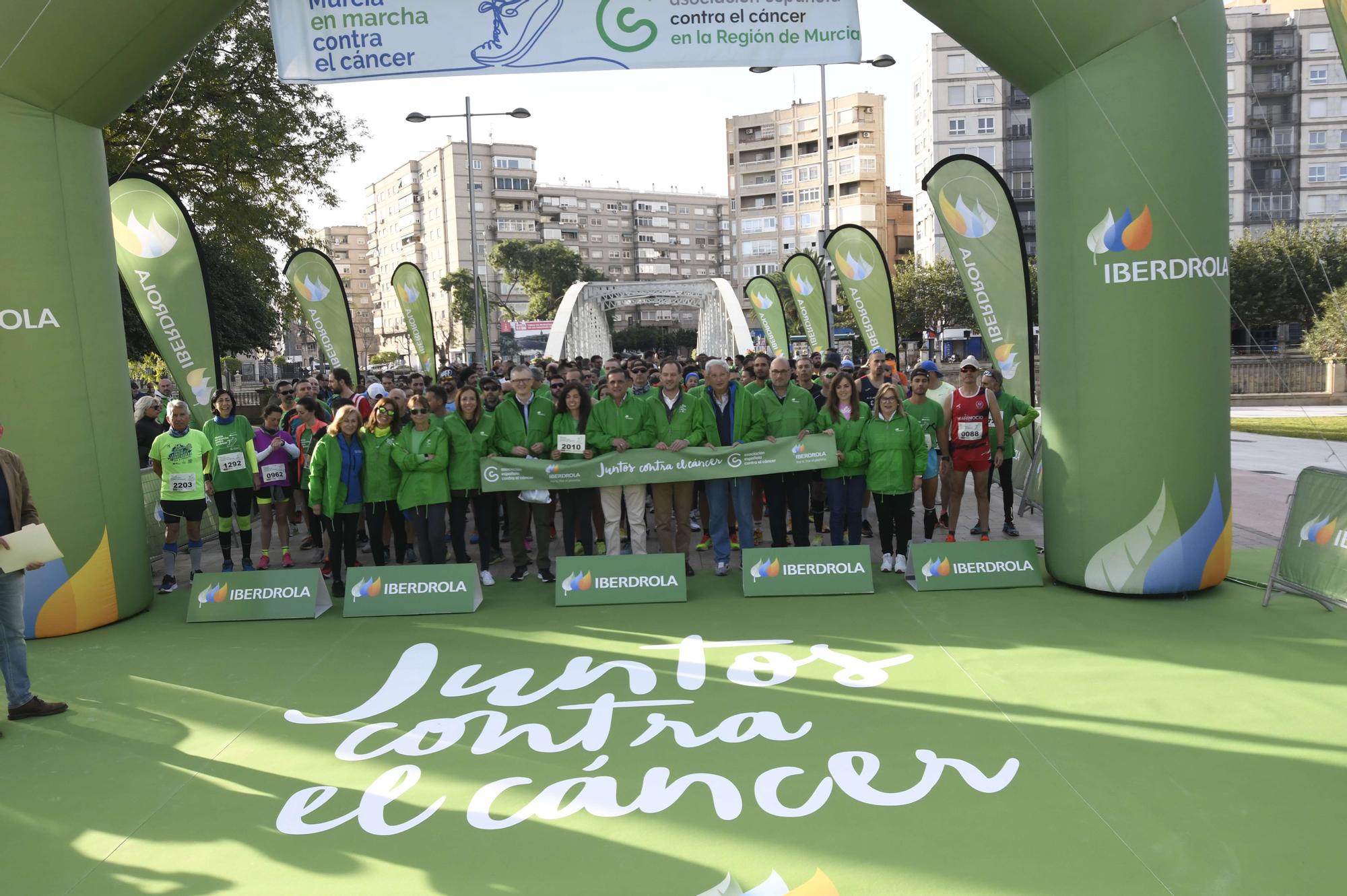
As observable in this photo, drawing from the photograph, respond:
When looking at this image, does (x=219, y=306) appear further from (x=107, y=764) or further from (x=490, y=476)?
(x=107, y=764)

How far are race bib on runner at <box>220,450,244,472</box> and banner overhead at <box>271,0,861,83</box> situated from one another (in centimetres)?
356

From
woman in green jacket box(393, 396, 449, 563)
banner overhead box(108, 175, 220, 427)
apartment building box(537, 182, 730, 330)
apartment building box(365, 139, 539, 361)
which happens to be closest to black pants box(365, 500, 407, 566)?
woman in green jacket box(393, 396, 449, 563)

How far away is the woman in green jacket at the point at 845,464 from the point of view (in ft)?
28.2

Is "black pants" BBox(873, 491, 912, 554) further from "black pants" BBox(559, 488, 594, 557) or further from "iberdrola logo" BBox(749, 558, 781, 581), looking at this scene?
"black pants" BBox(559, 488, 594, 557)

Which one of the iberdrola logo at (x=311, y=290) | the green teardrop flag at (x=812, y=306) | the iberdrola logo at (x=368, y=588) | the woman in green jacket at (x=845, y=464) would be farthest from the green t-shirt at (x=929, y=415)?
the iberdrola logo at (x=311, y=290)

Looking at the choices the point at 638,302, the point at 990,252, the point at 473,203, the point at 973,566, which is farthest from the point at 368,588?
the point at 638,302

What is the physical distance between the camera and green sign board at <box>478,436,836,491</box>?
28.6 feet

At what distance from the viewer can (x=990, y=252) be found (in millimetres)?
10414

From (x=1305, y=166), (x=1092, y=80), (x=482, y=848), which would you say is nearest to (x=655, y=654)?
(x=482, y=848)

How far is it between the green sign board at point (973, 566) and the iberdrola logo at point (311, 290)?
1078cm

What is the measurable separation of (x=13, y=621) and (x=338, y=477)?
118 inches

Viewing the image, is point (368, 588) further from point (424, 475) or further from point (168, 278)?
point (168, 278)

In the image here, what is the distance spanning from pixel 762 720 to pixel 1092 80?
5.47m

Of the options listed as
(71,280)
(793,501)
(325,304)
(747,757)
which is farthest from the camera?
(325,304)
